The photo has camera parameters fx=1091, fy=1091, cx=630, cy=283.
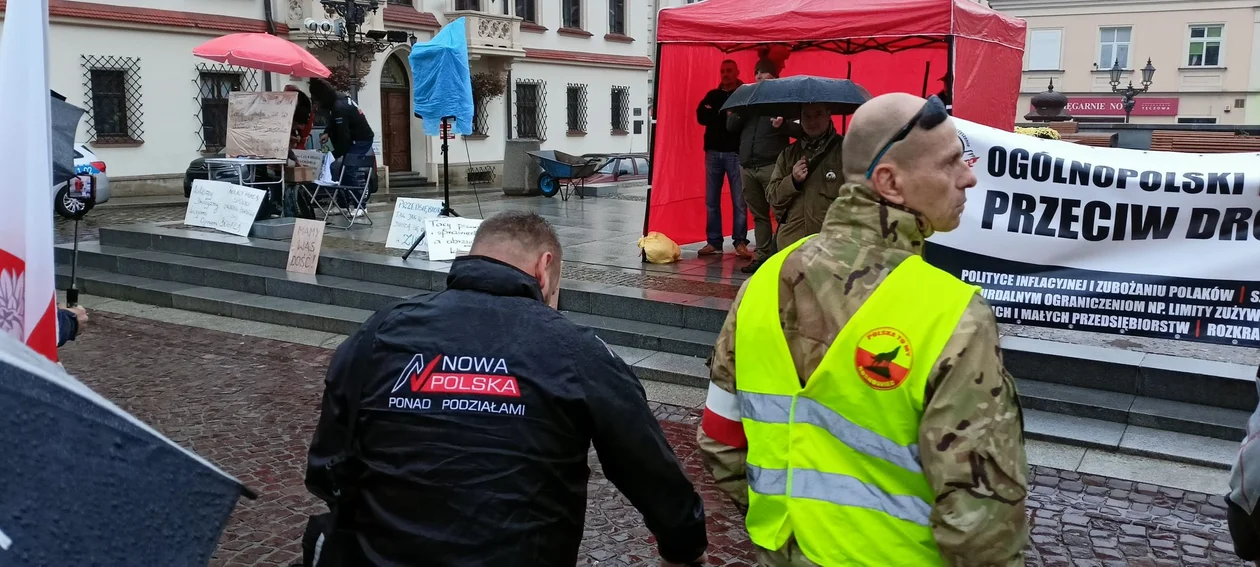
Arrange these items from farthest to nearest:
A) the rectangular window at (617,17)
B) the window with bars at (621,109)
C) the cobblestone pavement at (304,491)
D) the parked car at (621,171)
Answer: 1. the window with bars at (621,109)
2. the rectangular window at (617,17)
3. the parked car at (621,171)
4. the cobblestone pavement at (304,491)

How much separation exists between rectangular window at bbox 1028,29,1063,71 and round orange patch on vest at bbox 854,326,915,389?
48.1 metres

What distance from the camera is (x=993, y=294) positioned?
6637 mm

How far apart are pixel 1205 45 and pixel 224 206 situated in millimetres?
42690

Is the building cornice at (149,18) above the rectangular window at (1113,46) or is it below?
below

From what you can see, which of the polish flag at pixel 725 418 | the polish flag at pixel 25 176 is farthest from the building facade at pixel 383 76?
the polish flag at pixel 725 418

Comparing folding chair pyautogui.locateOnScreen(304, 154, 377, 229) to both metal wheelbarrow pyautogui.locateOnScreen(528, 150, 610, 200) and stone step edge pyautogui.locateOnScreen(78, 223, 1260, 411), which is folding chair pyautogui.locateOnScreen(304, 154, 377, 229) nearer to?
stone step edge pyautogui.locateOnScreen(78, 223, 1260, 411)

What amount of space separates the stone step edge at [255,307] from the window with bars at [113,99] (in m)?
11.1

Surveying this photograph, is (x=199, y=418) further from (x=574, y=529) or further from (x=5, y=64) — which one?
(x=574, y=529)

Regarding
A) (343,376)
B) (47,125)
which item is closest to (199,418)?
(47,125)

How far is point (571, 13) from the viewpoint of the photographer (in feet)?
107

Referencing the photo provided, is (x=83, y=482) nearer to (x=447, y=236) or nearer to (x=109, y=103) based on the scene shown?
(x=447, y=236)

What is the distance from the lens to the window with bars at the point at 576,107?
32.8m

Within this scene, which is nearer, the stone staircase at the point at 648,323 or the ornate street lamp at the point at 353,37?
the stone staircase at the point at 648,323

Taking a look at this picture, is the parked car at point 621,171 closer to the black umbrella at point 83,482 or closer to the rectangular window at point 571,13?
the rectangular window at point 571,13
